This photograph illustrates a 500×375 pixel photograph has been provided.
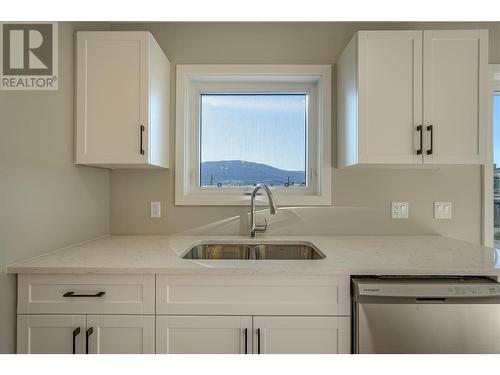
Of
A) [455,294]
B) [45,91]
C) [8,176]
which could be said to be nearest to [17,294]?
[8,176]

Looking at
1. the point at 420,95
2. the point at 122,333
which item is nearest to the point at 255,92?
the point at 420,95

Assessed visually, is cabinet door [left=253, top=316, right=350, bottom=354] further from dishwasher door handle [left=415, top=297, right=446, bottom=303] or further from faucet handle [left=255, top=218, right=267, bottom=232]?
faucet handle [left=255, top=218, right=267, bottom=232]

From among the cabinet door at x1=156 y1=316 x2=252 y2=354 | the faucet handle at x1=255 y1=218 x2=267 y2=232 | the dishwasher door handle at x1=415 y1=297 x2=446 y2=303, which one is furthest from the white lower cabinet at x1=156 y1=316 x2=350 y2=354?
the faucet handle at x1=255 y1=218 x2=267 y2=232

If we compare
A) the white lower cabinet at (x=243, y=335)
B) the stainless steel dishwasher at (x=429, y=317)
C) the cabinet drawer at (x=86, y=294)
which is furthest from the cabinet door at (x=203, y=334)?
the stainless steel dishwasher at (x=429, y=317)

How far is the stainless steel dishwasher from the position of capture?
1188 millimetres

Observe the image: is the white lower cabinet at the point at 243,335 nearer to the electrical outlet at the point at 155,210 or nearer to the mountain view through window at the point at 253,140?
the electrical outlet at the point at 155,210

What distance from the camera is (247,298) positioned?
125cm

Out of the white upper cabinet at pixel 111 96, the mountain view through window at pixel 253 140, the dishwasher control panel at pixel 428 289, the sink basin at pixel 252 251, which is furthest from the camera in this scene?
the mountain view through window at pixel 253 140

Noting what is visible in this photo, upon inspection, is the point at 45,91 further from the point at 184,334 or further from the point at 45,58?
the point at 184,334

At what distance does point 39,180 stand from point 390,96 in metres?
1.82

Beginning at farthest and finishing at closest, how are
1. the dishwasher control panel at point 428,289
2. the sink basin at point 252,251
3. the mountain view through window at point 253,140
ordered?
the mountain view through window at point 253,140, the sink basin at point 252,251, the dishwasher control panel at point 428,289

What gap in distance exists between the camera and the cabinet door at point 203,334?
1.24 metres

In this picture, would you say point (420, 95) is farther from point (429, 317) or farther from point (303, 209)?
point (429, 317)

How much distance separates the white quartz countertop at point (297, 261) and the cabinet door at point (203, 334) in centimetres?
21
